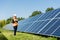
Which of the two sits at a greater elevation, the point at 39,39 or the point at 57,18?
the point at 57,18

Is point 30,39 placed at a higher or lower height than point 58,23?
lower

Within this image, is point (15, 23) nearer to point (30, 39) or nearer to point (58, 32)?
point (30, 39)

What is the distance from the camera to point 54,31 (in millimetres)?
17734

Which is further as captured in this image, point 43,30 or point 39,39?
point 43,30

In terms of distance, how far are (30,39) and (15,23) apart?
4.26 metres

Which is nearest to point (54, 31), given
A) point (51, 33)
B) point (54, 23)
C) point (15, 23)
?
point (51, 33)

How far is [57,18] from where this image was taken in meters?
19.8

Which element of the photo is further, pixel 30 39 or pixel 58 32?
pixel 30 39

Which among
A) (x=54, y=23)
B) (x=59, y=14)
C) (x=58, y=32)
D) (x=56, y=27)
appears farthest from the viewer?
(x=59, y=14)

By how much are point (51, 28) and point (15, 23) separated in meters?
4.40

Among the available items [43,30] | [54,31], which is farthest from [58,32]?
[43,30]

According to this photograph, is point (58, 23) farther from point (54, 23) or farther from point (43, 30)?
point (43, 30)

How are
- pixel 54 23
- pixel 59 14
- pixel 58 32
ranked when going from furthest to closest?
pixel 59 14 < pixel 54 23 < pixel 58 32

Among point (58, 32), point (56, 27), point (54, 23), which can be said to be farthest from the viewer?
point (54, 23)
